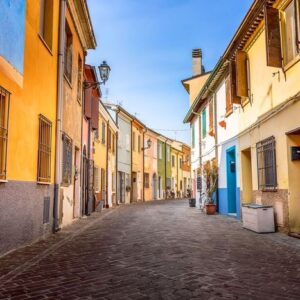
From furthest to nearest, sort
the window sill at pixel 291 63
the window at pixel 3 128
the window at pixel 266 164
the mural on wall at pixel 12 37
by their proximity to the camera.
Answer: the window at pixel 266 164, the window sill at pixel 291 63, the window at pixel 3 128, the mural on wall at pixel 12 37

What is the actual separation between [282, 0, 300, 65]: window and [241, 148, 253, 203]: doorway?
437 cm

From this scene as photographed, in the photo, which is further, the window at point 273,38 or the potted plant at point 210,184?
the potted plant at point 210,184

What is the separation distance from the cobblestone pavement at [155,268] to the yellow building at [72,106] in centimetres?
269

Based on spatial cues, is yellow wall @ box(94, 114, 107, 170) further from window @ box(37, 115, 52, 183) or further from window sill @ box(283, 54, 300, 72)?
window sill @ box(283, 54, 300, 72)

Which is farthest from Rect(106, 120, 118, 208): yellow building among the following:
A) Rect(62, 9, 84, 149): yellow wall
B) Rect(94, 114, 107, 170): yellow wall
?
Rect(62, 9, 84, 149): yellow wall

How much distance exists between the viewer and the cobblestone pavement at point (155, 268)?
14.3 ft

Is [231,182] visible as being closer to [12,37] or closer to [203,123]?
[203,123]

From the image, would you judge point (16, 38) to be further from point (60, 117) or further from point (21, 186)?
point (60, 117)

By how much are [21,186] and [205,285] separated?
3965 millimetres

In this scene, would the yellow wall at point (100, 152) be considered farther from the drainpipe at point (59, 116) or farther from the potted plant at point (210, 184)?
the drainpipe at point (59, 116)

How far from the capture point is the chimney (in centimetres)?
2620

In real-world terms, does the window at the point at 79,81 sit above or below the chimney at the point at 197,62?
below

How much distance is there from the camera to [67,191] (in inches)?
474

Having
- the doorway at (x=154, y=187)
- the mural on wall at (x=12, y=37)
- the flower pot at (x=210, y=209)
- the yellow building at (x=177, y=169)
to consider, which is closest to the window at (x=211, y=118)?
the flower pot at (x=210, y=209)
